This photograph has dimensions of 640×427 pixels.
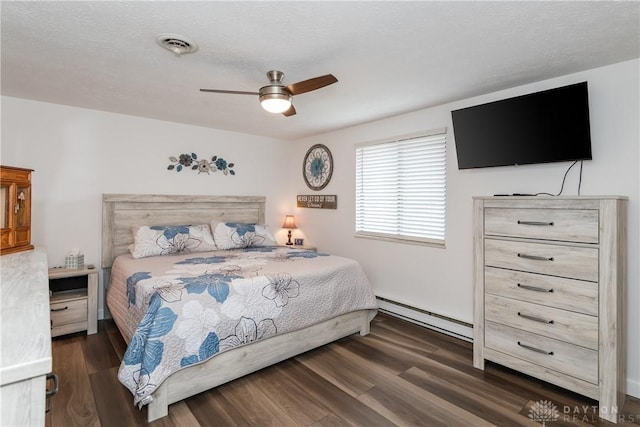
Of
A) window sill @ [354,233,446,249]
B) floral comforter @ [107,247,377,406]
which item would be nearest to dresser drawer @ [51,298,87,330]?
floral comforter @ [107,247,377,406]

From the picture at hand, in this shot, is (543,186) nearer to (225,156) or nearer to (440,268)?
(440,268)

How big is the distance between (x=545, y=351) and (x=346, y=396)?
1.43m

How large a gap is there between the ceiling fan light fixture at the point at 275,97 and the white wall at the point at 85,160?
232cm

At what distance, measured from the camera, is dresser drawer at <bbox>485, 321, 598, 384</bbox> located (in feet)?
6.91

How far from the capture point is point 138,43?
80.4 inches

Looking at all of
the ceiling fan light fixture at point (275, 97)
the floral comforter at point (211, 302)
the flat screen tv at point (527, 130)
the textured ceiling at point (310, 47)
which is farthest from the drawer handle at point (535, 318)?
the ceiling fan light fixture at point (275, 97)

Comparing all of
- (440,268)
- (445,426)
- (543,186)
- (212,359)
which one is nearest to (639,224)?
(543,186)

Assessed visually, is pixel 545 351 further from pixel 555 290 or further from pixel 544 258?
pixel 544 258

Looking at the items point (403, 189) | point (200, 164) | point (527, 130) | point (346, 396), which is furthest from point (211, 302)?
point (527, 130)

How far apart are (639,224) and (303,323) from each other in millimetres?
2542

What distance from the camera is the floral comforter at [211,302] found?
2023 millimetres

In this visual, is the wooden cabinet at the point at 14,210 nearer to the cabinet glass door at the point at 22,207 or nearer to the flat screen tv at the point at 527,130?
the cabinet glass door at the point at 22,207

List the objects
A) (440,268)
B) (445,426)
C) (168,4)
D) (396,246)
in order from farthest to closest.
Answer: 1. (396,246)
2. (440,268)
3. (445,426)
4. (168,4)

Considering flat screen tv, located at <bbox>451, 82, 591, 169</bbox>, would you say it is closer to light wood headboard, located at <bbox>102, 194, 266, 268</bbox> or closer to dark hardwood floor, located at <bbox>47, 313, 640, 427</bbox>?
dark hardwood floor, located at <bbox>47, 313, 640, 427</bbox>
